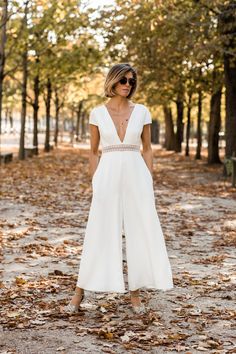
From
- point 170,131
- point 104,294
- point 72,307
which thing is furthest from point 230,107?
point 170,131

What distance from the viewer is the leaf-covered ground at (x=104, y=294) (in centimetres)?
480

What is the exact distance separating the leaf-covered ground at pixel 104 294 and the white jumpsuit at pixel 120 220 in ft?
1.14

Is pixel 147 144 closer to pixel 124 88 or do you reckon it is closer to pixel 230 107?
pixel 124 88

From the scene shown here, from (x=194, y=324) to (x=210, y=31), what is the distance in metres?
14.1

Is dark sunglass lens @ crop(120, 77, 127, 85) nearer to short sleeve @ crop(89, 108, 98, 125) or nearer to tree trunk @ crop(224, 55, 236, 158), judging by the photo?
short sleeve @ crop(89, 108, 98, 125)

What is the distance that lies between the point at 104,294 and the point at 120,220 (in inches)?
44.8

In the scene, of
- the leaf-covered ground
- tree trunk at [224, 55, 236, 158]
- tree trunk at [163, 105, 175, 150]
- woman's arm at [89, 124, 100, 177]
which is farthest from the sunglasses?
tree trunk at [163, 105, 175, 150]

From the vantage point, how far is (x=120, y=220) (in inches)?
215

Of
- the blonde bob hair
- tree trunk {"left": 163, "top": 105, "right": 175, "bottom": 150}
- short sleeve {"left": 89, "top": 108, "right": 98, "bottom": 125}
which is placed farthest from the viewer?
tree trunk {"left": 163, "top": 105, "right": 175, "bottom": 150}

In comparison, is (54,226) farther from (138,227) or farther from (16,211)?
(138,227)

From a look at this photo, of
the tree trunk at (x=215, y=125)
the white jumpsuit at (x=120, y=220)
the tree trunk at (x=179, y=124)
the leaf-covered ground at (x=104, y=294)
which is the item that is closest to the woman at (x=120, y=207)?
the white jumpsuit at (x=120, y=220)

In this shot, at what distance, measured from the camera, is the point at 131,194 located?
5453 mm

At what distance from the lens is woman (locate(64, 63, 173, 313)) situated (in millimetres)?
5414

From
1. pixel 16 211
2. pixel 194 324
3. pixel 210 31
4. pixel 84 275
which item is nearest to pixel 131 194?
pixel 84 275
